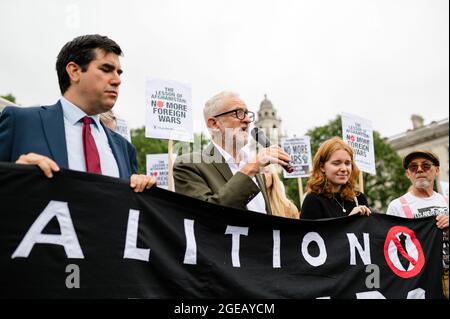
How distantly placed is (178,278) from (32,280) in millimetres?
789

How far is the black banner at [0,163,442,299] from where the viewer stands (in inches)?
95.9

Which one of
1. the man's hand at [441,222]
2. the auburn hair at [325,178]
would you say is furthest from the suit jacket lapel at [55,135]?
the man's hand at [441,222]

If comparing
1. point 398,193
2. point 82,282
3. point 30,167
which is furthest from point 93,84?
point 398,193

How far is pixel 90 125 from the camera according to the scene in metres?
2.99

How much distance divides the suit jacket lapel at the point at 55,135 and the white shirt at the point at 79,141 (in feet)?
0.20

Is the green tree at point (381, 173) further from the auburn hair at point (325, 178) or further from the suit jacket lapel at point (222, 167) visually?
the suit jacket lapel at point (222, 167)

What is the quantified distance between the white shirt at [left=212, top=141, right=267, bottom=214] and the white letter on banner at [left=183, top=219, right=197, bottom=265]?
0.72 metres

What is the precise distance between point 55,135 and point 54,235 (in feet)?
1.81

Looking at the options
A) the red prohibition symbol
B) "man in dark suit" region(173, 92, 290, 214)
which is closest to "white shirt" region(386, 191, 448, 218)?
the red prohibition symbol

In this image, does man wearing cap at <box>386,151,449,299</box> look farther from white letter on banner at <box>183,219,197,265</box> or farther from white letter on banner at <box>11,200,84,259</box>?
white letter on banner at <box>11,200,84,259</box>

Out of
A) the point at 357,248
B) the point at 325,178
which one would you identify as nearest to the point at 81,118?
the point at 325,178

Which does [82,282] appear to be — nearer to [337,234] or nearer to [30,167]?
[30,167]

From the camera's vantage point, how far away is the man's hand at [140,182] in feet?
9.27

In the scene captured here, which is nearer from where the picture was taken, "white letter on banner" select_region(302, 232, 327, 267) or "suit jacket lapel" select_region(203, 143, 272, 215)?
"white letter on banner" select_region(302, 232, 327, 267)
